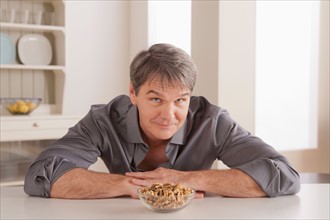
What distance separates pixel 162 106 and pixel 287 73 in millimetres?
3342

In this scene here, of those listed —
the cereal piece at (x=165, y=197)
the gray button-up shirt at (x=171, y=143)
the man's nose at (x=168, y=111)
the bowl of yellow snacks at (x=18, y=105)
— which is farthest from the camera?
the bowl of yellow snacks at (x=18, y=105)

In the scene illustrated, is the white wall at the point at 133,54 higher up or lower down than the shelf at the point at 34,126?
higher up

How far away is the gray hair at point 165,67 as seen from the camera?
1547mm

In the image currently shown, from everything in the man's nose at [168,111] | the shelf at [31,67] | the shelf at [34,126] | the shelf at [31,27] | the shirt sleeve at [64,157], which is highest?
the shelf at [31,27]

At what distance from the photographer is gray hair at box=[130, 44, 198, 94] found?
155 centimetres

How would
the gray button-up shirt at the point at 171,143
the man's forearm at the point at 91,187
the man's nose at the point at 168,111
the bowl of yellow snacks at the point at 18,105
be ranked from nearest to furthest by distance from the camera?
the man's forearm at the point at 91,187, the man's nose at the point at 168,111, the gray button-up shirt at the point at 171,143, the bowl of yellow snacks at the point at 18,105

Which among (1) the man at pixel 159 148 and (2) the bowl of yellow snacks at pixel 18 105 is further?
(2) the bowl of yellow snacks at pixel 18 105

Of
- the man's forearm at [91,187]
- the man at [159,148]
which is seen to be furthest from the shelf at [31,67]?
the man's forearm at [91,187]

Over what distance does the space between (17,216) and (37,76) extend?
3.21 meters

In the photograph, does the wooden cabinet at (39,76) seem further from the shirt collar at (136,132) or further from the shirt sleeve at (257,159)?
the shirt sleeve at (257,159)

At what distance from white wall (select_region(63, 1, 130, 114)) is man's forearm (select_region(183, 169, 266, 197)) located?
297 centimetres

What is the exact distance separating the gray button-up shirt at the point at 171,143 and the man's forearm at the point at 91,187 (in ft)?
0.39

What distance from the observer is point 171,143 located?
176 cm

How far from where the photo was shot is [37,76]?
4301 millimetres
